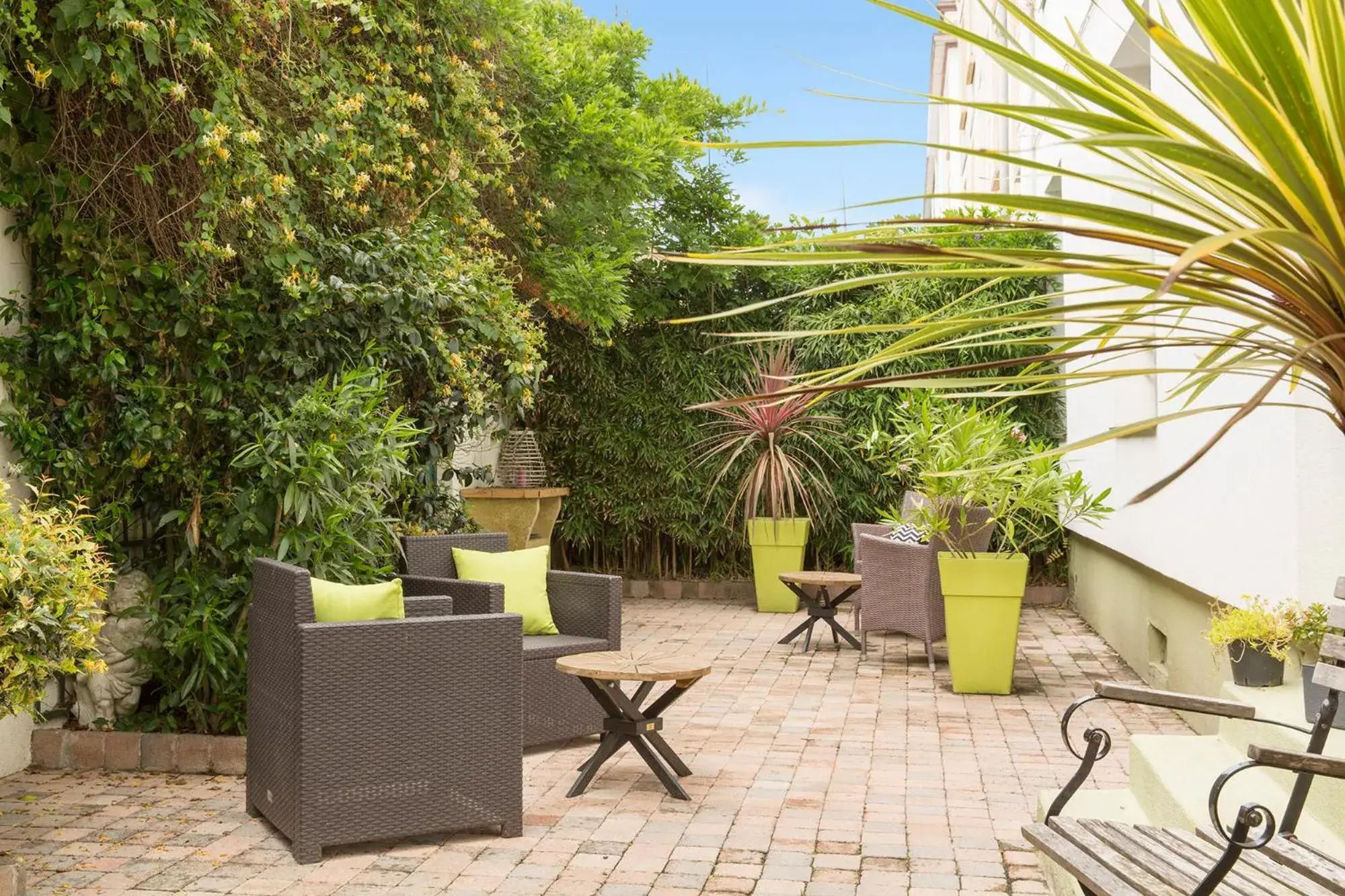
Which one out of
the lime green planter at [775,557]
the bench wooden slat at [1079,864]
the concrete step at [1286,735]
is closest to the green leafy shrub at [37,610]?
the bench wooden slat at [1079,864]

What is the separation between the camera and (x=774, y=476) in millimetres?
9961

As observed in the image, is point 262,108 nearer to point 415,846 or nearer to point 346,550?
point 346,550

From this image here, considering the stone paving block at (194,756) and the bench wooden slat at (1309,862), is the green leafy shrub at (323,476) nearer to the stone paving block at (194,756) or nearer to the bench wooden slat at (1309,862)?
the stone paving block at (194,756)

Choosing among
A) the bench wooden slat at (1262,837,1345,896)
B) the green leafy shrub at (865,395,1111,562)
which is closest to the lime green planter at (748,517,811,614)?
the green leafy shrub at (865,395,1111,562)

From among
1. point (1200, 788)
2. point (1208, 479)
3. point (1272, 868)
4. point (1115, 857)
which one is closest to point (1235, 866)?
point (1272, 868)

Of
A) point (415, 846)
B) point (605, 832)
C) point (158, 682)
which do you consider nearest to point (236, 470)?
point (158, 682)

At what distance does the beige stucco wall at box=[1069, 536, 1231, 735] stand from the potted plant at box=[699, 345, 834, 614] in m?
2.29

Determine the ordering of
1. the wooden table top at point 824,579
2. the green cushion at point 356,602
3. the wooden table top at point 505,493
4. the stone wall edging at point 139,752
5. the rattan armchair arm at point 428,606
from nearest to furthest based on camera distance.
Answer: the green cushion at point 356,602, the rattan armchair arm at point 428,606, the stone wall edging at point 139,752, the wooden table top at point 824,579, the wooden table top at point 505,493

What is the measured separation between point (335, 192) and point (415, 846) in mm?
2925

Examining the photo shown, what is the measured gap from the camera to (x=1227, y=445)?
15.8 ft

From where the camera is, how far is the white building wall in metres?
3.82

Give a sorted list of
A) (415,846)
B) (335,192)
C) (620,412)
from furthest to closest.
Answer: (620,412) < (335,192) < (415,846)

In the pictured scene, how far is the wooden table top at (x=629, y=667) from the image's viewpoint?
14.3ft

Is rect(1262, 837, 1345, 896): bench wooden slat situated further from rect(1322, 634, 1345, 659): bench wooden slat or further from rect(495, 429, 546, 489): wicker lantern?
rect(495, 429, 546, 489): wicker lantern
